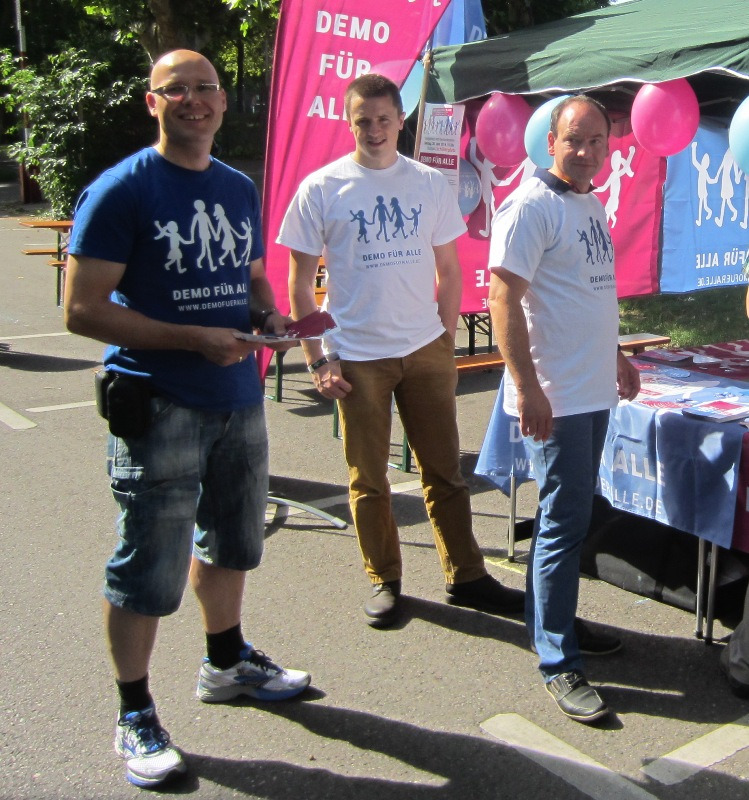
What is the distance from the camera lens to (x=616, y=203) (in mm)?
6605

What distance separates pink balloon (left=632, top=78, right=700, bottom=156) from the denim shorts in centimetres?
255

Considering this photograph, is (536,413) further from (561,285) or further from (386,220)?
(386,220)

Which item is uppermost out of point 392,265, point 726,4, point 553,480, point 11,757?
point 726,4

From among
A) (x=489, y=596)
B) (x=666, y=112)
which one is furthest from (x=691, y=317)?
(x=489, y=596)

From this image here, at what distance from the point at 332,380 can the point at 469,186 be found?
122 inches

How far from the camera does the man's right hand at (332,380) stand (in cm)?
337

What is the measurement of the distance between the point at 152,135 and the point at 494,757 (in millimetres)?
20238

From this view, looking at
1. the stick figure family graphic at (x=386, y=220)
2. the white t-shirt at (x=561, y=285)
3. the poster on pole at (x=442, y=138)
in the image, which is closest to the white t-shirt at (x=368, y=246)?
the stick figure family graphic at (x=386, y=220)

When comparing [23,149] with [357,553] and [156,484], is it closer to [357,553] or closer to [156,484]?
[357,553]

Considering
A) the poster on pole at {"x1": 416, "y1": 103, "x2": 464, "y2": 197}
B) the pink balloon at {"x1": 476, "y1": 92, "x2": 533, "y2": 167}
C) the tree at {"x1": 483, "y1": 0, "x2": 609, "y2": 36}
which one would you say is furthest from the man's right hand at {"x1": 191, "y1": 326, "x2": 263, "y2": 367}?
the tree at {"x1": 483, "y1": 0, "x2": 609, "y2": 36}

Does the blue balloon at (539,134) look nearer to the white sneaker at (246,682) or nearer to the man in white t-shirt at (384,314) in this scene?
Answer: the man in white t-shirt at (384,314)

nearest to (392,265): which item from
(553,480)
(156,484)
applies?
(553,480)

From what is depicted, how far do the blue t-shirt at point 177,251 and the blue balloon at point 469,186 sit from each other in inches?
139

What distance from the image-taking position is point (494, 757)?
9.10ft
